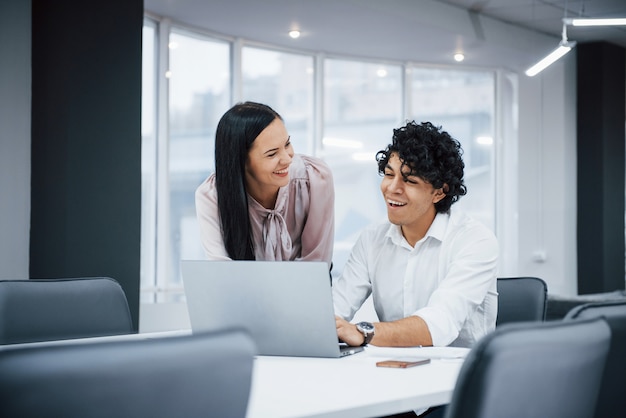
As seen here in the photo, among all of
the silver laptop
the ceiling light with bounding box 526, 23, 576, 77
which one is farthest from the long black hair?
the ceiling light with bounding box 526, 23, 576, 77

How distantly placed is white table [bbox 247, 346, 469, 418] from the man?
37 cm

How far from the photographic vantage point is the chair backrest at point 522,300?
2488mm

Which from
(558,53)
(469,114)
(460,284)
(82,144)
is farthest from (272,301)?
(469,114)

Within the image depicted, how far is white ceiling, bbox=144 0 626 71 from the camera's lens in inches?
250

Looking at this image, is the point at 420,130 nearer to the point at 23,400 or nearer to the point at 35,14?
the point at 23,400

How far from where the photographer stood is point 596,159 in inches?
338

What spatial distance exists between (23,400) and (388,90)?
790 cm

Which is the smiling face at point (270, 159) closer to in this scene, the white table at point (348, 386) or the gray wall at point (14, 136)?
the white table at point (348, 386)

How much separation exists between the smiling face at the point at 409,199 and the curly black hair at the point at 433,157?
19 mm

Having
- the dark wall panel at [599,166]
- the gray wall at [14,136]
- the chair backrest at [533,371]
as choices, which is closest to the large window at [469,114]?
the dark wall panel at [599,166]

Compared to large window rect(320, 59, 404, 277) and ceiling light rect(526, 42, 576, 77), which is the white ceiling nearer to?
large window rect(320, 59, 404, 277)

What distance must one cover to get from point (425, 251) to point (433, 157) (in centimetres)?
30

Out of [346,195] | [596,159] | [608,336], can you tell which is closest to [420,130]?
[608,336]

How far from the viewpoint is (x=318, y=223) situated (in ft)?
9.22
